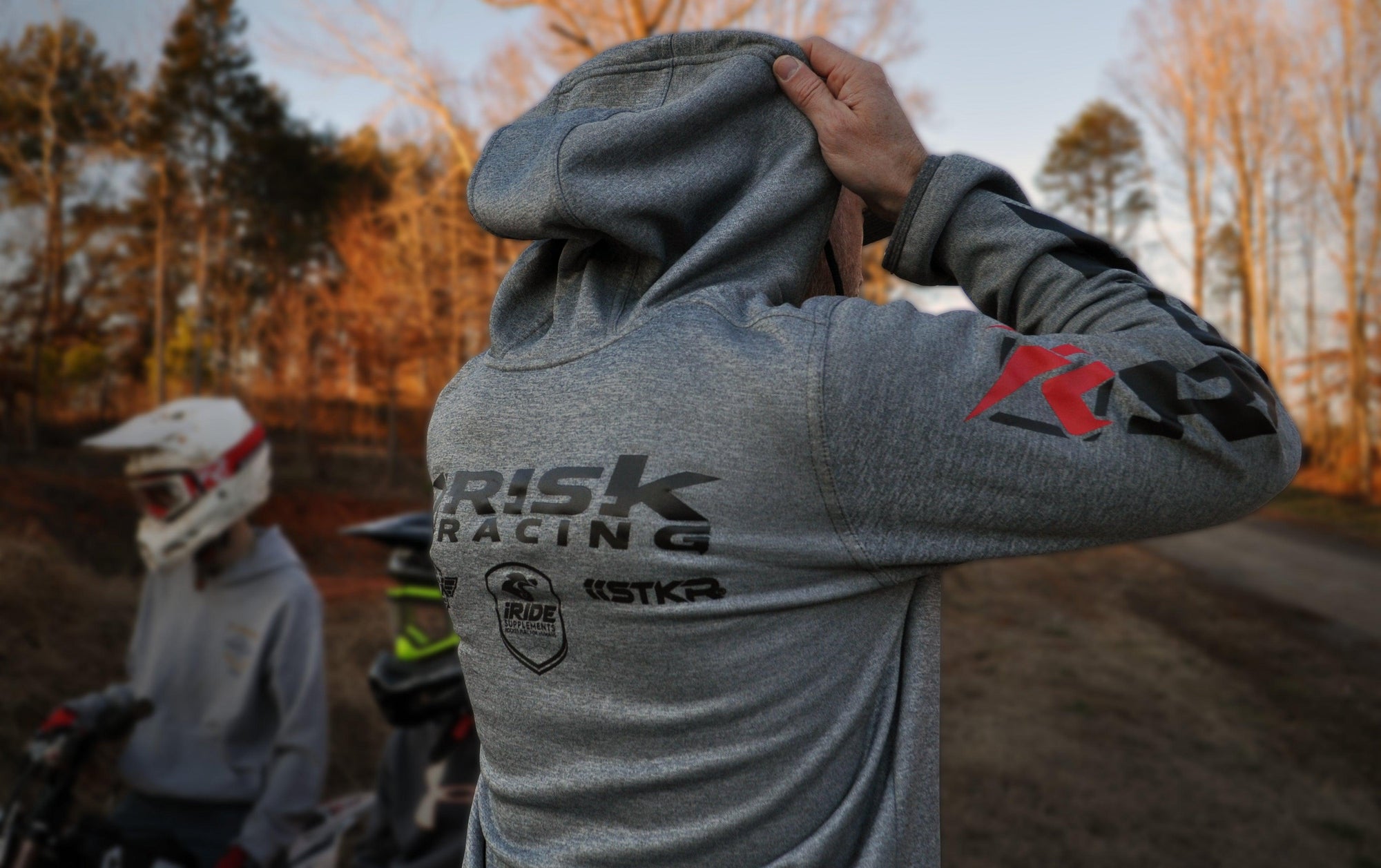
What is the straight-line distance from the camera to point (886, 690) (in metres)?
1.16

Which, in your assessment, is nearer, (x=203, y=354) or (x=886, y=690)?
(x=886, y=690)

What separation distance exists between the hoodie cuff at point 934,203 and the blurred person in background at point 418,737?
104 inches

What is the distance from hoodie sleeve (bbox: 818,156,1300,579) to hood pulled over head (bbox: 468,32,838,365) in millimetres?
216

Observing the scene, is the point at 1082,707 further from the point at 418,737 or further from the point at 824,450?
the point at 824,450

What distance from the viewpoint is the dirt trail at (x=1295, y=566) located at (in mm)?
10930

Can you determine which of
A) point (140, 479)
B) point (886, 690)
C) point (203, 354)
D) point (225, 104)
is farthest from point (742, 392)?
point (225, 104)

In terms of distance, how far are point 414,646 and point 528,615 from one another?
301 cm

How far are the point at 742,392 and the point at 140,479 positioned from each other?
3.87 meters

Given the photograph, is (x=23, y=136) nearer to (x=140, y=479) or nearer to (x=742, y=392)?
(x=140, y=479)

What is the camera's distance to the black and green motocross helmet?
3732mm

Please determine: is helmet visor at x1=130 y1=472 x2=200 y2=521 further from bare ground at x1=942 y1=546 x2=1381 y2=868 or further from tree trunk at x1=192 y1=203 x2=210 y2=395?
tree trunk at x1=192 y1=203 x2=210 y2=395

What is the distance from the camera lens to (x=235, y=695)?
12.4 ft

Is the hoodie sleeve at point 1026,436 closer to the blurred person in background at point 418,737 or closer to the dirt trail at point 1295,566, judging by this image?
the blurred person in background at point 418,737

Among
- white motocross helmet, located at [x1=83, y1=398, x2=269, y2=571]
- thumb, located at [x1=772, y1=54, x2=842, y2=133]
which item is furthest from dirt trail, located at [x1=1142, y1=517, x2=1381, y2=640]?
thumb, located at [x1=772, y1=54, x2=842, y2=133]
